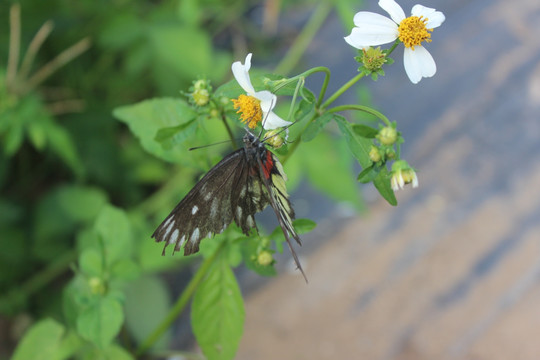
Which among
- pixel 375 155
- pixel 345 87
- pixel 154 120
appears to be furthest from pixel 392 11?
pixel 154 120

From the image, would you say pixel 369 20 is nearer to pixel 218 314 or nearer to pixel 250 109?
pixel 250 109

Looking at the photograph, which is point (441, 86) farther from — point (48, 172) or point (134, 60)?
point (48, 172)

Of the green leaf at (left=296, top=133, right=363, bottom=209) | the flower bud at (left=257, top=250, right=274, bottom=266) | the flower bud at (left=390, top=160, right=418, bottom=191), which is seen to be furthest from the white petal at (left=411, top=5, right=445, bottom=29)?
the green leaf at (left=296, top=133, right=363, bottom=209)

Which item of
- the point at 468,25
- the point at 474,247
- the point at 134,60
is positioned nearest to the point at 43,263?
the point at 134,60

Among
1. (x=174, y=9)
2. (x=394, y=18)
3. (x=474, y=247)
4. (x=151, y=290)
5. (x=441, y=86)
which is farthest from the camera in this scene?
(x=441, y=86)

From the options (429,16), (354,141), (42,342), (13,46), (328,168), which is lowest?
(42,342)

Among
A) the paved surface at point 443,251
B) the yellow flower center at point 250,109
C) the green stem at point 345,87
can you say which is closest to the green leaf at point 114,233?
the yellow flower center at point 250,109
